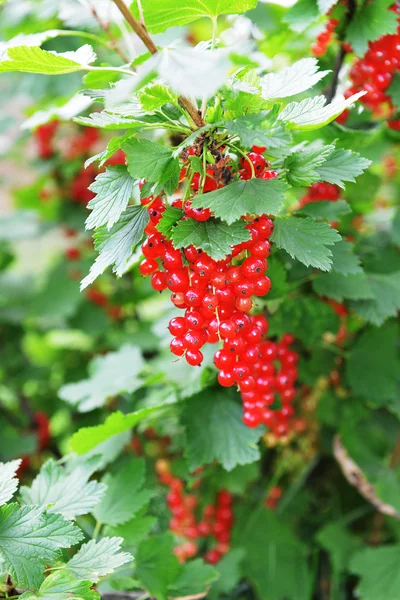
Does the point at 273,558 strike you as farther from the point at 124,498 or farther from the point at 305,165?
the point at 305,165

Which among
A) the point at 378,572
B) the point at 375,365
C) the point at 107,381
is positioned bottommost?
the point at 378,572

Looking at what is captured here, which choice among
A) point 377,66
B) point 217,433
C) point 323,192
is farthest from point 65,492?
point 377,66

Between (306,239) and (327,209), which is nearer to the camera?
(306,239)

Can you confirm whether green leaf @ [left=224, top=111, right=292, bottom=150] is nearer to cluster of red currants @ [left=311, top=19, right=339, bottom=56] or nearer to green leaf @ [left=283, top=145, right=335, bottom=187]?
green leaf @ [left=283, top=145, right=335, bottom=187]

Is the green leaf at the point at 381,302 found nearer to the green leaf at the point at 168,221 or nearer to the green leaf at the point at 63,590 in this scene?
the green leaf at the point at 168,221

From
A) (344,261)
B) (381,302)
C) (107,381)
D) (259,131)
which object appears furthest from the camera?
(107,381)

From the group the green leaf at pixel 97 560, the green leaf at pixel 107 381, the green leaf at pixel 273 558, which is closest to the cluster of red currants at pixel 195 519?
the green leaf at pixel 273 558
